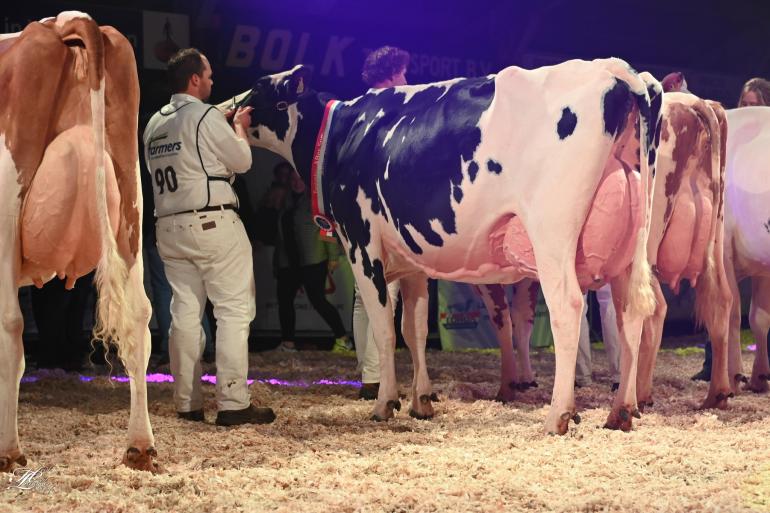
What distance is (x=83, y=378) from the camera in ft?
22.2

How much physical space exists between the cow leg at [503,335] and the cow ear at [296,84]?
5.71 feet

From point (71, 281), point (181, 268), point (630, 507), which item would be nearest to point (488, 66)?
point (181, 268)

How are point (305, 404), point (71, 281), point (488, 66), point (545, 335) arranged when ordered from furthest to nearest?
point (488, 66) → point (545, 335) → point (305, 404) → point (71, 281)

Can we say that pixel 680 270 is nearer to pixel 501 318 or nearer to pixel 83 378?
pixel 501 318

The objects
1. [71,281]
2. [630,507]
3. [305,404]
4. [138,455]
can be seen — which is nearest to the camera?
[630,507]

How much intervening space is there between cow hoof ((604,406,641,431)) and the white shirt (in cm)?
235

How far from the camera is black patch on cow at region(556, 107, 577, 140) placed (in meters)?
4.33

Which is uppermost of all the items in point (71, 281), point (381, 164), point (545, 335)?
point (381, 164)

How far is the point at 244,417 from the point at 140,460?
134 centimetres

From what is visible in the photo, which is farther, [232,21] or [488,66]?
[488,66]

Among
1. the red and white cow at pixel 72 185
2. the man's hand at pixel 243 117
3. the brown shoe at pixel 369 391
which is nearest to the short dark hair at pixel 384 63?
the man's hand at pixel 243 117

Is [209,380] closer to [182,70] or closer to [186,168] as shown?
[186,168]

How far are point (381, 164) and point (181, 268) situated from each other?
1.28 meters

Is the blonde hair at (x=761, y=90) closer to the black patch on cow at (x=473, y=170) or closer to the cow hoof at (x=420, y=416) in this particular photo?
the black patch on cow at (x=473, y=170)
